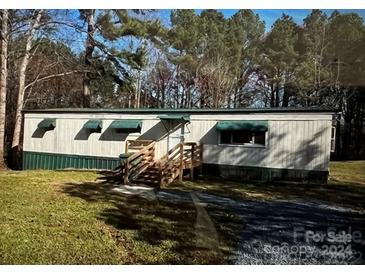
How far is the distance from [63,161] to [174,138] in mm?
1116

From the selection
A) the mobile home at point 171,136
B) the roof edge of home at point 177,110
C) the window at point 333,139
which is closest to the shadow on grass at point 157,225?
the mobile home at point 171,136

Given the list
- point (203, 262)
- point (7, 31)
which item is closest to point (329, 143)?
point (203, 262)

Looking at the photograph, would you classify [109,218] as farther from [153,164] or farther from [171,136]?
[171,136]

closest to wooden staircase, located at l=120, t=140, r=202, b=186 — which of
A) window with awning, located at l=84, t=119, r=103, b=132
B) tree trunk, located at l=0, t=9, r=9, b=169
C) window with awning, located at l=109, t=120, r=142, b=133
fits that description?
window with awning, located at l=109, t=120, r=142, b=133

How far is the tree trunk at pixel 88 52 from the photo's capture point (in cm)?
277

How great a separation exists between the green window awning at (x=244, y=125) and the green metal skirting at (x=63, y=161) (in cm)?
112

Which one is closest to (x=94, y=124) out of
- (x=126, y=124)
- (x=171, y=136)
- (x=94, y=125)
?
(x=94, y=125)

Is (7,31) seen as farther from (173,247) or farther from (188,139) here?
(173,247)

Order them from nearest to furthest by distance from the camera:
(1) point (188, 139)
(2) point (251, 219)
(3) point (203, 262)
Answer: (3) point (203, 262) → (2) point (251, 219) → (1) point (188, 139)

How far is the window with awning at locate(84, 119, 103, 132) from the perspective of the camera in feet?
10.2

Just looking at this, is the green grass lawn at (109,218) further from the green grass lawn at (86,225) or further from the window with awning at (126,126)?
the window with awning at (126,126)

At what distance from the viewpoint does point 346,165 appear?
2715 millimetres
